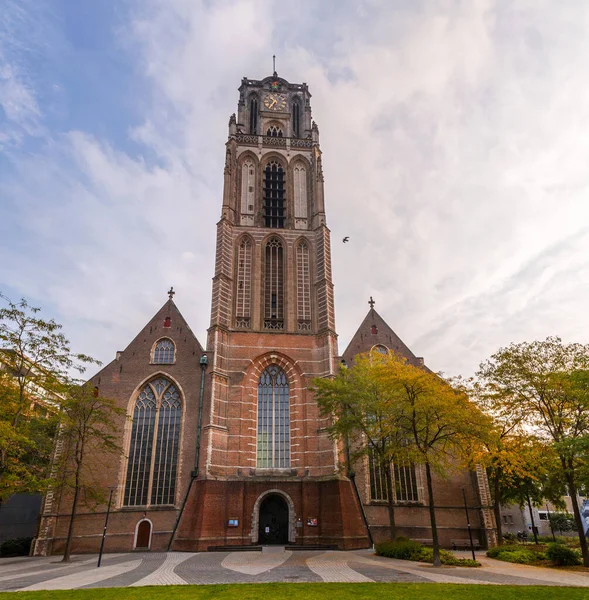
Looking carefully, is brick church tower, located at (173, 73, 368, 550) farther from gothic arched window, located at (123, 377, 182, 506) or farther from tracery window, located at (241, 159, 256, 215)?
gothic arched window, located at (123, 377, 182, 506)

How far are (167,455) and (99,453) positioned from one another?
4.66 meters

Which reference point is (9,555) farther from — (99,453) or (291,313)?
(291,313)

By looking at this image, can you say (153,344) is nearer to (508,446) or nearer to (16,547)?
(16,547)

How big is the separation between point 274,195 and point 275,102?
13.2 m

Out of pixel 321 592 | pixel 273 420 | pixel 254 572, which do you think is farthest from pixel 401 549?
pixel 273 420

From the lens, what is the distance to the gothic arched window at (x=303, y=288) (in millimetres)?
37219

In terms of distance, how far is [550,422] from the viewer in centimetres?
2141

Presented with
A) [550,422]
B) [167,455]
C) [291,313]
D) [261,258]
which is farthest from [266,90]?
[550,422]

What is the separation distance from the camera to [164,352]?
35.2 m

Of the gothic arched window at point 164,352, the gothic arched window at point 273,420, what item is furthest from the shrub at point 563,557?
the gothic arched window at point 164,352

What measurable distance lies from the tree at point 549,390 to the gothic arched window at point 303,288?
1659 centimetres

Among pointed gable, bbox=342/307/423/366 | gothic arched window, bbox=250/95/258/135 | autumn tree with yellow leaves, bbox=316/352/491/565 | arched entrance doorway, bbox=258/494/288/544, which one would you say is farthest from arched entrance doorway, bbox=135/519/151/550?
gothic arched window, bbox=250/95/258/135

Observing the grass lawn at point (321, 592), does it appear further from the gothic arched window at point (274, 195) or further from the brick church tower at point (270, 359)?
the gothic arched window at point (274, 195)

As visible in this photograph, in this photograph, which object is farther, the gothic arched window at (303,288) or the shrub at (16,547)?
the gothic arched window at (303,288)
